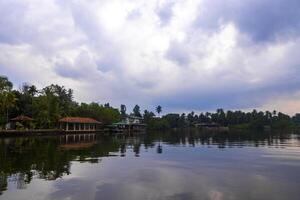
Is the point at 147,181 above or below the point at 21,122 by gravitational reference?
below

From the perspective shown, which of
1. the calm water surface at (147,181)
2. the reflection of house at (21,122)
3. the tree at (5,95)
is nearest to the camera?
the calm water surface at (147,181)

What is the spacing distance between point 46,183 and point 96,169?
5.45 meters

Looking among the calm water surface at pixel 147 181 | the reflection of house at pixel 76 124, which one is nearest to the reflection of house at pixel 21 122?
the reflection of house at pixel 76 124

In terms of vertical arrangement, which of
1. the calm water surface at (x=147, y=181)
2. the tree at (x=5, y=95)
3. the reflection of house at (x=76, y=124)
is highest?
the tree at (x=5, y=95)

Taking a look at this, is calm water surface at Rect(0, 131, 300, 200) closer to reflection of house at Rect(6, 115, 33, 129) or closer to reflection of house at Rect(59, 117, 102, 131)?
reflection of house at Rect(6, 115, 33, 129)

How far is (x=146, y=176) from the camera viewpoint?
20.0m

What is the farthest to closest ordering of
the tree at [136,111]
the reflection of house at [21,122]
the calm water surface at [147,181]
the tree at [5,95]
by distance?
1. the tree at [136,111]
2. the reflection of house at [21,122]
3. the tree at [5,95]
4. the calm water surface at [147,181]

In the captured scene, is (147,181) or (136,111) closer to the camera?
(147,181)

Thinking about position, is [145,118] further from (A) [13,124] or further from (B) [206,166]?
(B) [206,166]

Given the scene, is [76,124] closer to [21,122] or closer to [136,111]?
[21,122]

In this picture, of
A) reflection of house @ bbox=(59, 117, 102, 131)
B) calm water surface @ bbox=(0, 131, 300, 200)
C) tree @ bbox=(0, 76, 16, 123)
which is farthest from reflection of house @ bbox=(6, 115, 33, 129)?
calm water surface @ bbox=(0, 131, 300, 200)

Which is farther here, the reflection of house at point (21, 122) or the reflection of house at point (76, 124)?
the reflection of house at point (76, 124)

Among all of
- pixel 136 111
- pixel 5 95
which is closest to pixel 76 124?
pixel 5 95

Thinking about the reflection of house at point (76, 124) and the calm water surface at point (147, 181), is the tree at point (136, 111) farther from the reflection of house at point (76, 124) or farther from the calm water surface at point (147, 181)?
the calm water surface at point (147, 181)
